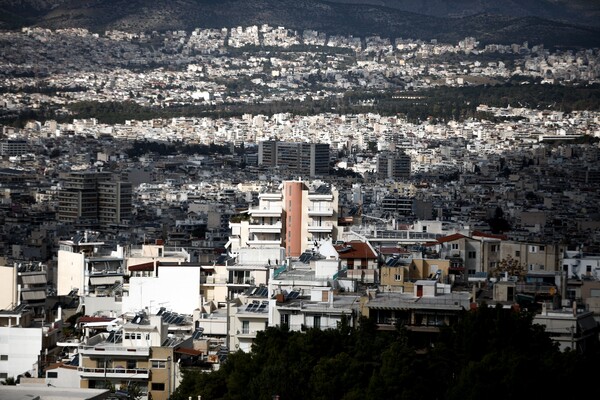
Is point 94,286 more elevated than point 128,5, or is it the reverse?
point 128,5

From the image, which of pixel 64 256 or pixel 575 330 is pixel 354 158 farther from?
pixel 575 330

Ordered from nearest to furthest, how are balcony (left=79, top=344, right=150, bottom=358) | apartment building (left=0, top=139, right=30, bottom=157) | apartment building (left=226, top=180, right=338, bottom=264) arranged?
balcony (left=79, top=344, right=150, bottom=358)
apartment building (left=226, top=180, right=338, bottom=264)
apartment building (left=0, top=139, right=30, bottom=157)

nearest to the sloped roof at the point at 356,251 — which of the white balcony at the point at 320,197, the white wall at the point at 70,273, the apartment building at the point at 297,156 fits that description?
the white wall at the point at 70,273

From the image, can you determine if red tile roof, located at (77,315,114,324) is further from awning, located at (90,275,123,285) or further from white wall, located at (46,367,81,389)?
awning, located at (90,275,123,285)

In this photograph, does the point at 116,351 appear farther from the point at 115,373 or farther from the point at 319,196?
the point at 319,196

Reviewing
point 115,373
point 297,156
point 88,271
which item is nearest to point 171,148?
point 297,156

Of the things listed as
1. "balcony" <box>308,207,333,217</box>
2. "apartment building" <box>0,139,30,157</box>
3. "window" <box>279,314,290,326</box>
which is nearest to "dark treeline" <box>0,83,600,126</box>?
"apartment building" <box>0,139,30,157</box>

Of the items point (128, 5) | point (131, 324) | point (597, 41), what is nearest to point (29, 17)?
point (128, 5)

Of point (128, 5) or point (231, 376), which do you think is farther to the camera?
point (128, 5)
